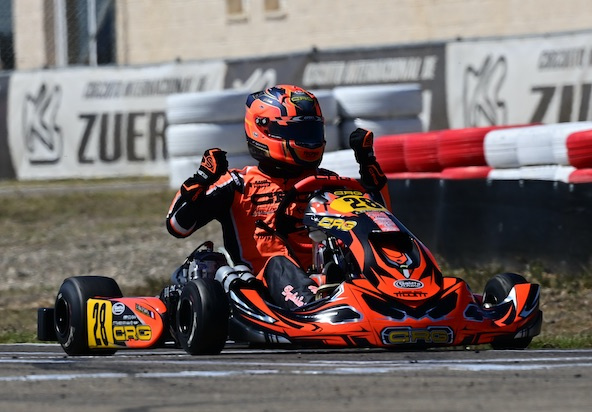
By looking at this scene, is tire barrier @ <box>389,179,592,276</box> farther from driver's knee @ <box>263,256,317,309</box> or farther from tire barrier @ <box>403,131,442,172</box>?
driver's knee @ <box>263,256,317,309</box>

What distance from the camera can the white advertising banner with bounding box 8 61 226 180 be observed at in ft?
59.5

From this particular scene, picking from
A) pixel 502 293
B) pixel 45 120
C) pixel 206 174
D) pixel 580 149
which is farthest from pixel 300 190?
pixel 45 120

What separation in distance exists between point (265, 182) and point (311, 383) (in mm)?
2281

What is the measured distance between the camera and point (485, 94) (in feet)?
53.2

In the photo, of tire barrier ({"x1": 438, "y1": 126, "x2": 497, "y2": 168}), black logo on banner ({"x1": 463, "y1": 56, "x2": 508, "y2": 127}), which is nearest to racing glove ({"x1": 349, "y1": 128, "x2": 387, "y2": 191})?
tire barrier ({"x1": 438, "y1": 126, "x2": 497, "y2": 168})

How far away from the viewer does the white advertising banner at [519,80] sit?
1537 centimetres

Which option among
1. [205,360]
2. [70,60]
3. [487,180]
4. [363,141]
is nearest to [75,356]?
[205,360]

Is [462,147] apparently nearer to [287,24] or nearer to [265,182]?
[265,182]

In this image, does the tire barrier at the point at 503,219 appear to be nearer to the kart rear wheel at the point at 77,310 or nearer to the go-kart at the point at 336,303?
the go-kart at the point at 336,303

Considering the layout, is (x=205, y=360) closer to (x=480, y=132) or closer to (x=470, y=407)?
(x=470, y=407)

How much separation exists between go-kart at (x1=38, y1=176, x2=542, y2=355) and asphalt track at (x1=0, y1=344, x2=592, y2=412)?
0.12 m

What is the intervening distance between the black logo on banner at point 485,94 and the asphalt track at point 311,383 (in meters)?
10.5

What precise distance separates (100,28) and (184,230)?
646 inches

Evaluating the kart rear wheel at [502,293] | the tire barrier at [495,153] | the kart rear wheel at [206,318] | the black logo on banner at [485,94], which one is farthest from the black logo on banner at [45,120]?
the kart rear wheel at [206,318]
